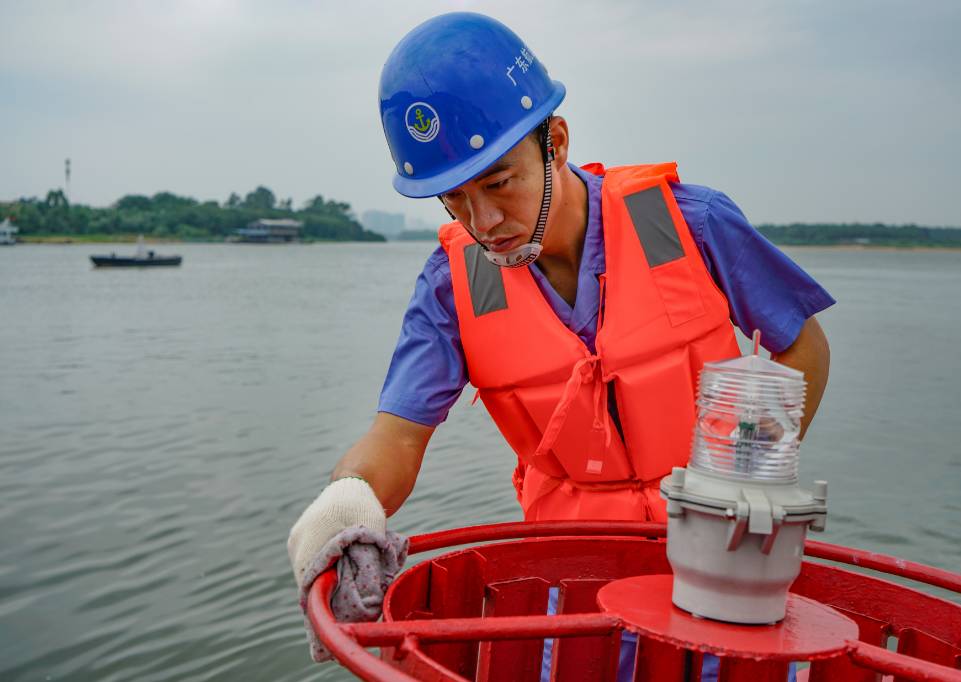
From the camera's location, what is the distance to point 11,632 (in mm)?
5520

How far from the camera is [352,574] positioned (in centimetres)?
187

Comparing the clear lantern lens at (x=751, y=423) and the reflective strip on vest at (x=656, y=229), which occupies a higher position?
the reflective strip on vest at (x=656, y=229)

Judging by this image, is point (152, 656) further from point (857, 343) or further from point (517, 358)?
point (857, 343)

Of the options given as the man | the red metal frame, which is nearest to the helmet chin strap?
the man

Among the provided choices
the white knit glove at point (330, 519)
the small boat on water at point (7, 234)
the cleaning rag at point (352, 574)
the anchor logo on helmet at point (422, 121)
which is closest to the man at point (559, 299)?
the anchor logo on helmet at point (422, 121)

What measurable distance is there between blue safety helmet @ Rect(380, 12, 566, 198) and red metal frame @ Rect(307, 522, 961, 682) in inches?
32.1

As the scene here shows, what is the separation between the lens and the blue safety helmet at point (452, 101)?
2.22 metres

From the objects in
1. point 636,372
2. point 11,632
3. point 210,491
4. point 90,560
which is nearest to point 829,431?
point 210,491

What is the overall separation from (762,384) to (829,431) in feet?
30.3

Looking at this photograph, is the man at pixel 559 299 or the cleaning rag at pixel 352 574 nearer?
the cleaning rag at pixel 352 574

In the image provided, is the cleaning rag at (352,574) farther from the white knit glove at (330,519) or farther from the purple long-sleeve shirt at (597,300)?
the purple long-sleeve shirt at (597,300)

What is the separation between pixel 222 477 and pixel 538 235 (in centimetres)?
651

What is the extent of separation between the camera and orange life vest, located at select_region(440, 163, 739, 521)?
2.49 metres

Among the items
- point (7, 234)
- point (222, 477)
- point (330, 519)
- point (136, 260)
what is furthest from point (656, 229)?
point (7, 234)
